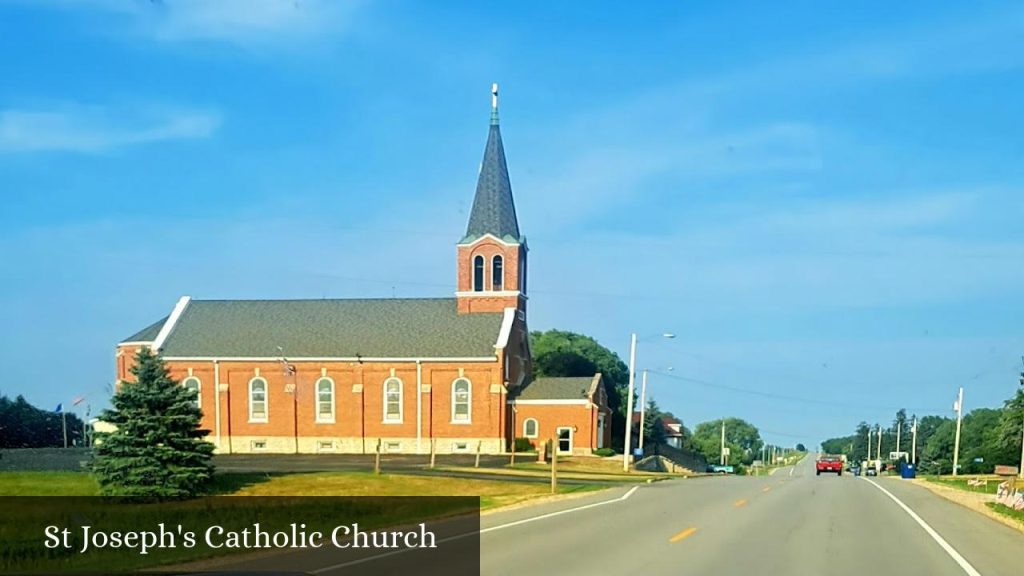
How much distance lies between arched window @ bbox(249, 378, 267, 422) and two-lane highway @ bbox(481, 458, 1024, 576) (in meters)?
43.1

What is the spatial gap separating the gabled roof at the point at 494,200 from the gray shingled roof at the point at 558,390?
937 cm

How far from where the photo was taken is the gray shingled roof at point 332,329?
219 feet

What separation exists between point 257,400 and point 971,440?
8823 centimetres

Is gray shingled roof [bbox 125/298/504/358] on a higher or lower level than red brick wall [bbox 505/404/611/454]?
higher

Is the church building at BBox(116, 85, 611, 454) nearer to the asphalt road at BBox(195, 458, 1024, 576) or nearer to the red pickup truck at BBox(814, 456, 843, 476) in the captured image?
the red pickup truck at BBox(814, 456, 843, 476)

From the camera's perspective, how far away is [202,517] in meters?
22.3

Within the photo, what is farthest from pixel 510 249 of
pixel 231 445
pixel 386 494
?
pixel 386 494

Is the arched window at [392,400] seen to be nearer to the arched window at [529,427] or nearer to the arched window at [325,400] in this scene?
A: the arched window at [325,400]

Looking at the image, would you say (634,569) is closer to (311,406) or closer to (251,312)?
(311,406)

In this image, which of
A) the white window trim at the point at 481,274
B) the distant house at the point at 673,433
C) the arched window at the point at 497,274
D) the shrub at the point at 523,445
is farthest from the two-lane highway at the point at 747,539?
the distant house at the point at 673,433

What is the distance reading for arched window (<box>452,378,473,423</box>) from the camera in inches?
2571

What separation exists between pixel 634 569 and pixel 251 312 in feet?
202

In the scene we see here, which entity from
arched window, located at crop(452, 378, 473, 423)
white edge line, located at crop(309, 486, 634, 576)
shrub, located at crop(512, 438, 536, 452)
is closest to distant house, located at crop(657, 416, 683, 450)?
shrub, located at crop(512, 438, 536, 452)

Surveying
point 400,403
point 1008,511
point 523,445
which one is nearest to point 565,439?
point 523,445
